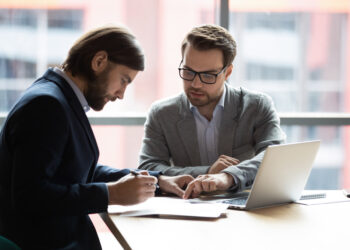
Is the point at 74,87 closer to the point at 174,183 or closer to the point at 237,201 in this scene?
the point at 174,183

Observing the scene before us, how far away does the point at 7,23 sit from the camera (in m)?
3.50

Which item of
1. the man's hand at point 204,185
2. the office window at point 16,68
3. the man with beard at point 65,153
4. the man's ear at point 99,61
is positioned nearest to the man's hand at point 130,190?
the man with beard at point 65,153

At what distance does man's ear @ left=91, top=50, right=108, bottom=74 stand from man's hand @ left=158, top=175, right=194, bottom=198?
0.62m

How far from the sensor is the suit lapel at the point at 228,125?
2709 millimetres

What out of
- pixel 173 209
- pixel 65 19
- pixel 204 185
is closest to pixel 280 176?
pixel 204 185

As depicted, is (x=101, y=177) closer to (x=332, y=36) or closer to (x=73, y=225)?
Answer: (x=73, y=225)

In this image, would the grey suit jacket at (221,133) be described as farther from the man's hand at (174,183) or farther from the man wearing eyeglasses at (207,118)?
the man's hand at (174,183)

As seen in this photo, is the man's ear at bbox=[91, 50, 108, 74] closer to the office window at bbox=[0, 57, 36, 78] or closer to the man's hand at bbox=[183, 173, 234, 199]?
the man's hand at bbox=[183, 173, 234, 199]

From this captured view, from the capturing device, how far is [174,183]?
2.28 m

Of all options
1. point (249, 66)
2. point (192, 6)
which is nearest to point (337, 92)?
point (249, 66)

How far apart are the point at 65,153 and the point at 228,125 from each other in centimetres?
113

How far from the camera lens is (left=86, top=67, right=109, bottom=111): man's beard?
6.37ft

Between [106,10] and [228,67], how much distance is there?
3.95 feet

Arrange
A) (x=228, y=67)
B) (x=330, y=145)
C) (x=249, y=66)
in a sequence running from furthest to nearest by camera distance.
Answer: (x=330, y=145), (x=249, y=66), (x=228, y=67)
